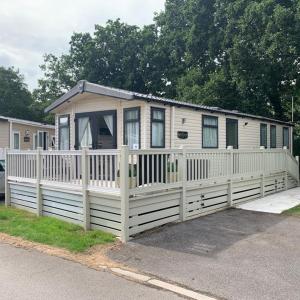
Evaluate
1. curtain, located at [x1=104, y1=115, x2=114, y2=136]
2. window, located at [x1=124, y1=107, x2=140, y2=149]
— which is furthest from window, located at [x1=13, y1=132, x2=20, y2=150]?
window, located at [x1=124, y1=107, x2=140, y2=149]

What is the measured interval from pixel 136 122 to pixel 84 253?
5.82 meters

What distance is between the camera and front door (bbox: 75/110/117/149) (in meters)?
11.5

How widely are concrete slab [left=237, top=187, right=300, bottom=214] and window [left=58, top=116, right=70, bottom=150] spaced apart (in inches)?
260

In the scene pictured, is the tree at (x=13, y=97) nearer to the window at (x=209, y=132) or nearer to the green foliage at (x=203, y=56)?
the green foliage at (x=203, y=56)

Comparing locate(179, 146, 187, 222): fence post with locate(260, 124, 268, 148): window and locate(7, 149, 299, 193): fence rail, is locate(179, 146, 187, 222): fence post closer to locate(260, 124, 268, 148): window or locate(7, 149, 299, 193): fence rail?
locate(7, 149, 299, 193): fence rail

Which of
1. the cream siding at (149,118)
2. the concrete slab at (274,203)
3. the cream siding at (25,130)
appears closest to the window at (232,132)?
the cream siding at (149,118)

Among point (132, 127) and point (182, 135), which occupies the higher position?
point (132, 127)

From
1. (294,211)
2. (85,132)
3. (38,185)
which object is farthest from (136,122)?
(294,211)

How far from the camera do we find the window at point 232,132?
13727mm

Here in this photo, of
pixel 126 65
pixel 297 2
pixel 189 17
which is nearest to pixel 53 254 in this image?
Result: pixel 297 2

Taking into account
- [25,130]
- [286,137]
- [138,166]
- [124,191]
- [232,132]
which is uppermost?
[25,130]

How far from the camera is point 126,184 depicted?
6.03 m

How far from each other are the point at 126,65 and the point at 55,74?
7304 mm

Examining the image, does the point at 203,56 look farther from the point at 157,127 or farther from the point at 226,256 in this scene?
the point at 226,256
